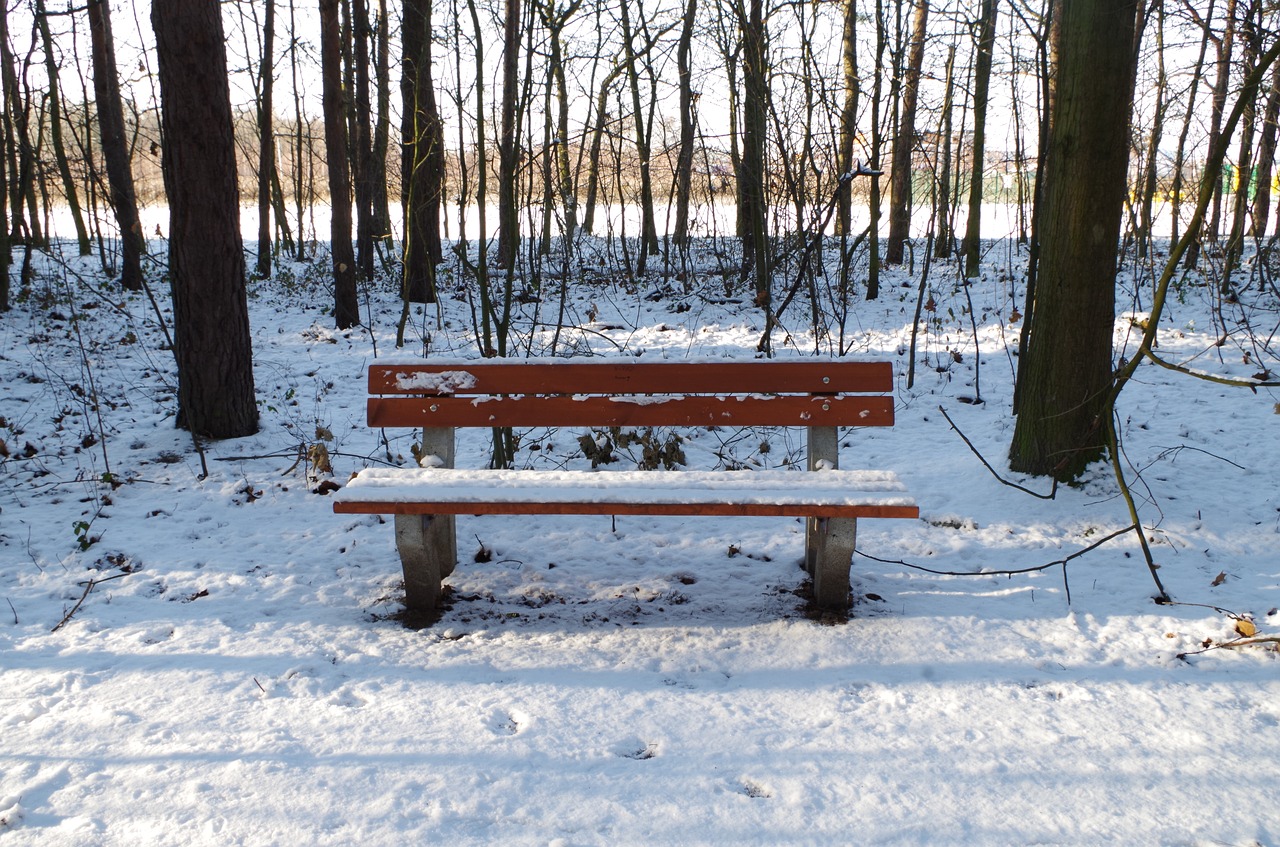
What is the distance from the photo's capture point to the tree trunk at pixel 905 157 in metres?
9.27

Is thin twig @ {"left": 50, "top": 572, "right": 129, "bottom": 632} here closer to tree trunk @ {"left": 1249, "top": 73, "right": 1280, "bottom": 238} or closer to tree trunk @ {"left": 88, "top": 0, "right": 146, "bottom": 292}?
tree trunk @ {"left": 1249, "top": 73, "right": 1280, "bottom": 238}

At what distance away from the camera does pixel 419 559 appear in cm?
315

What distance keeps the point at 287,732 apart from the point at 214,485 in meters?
2.65

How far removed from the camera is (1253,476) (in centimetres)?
442

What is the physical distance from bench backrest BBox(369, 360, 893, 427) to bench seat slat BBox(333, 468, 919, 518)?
1.05 feet

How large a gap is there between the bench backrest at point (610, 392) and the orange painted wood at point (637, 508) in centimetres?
62

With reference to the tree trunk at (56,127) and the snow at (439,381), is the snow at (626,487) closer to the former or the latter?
the snow at (439,381)

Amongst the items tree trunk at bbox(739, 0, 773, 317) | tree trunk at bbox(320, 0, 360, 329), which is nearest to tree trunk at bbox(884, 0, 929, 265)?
tree trunk at bbox(739, 0, 773, 317)

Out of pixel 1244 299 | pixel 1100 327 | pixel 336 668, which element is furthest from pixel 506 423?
pixel 1244 299

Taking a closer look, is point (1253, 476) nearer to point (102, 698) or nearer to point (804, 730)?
point (804, 730)

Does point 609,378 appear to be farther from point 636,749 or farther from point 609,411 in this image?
point 636,749

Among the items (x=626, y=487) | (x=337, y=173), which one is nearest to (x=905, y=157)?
(x=337, y=173)

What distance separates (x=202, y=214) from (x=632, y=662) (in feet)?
12.6

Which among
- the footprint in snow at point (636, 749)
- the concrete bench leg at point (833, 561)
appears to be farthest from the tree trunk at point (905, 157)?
the footprint in snow at point (636, 749)
